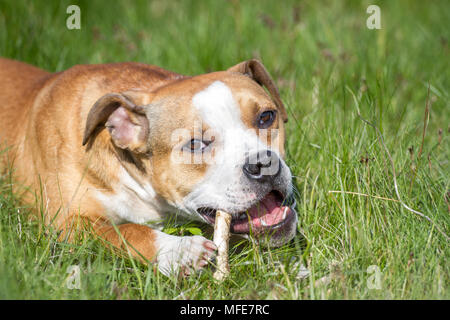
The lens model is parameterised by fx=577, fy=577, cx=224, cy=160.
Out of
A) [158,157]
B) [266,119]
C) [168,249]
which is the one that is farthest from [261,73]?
[168,249]

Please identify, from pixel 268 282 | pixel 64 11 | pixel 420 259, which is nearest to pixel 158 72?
pixel 268 282

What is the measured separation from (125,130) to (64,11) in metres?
4.05

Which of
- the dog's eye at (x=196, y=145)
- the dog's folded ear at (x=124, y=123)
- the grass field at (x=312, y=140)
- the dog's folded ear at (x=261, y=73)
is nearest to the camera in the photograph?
the grass field at (x=312, y=140)

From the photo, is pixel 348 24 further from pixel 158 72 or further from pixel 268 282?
pixel 268 282

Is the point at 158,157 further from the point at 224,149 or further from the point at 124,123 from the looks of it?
the point at 224,149

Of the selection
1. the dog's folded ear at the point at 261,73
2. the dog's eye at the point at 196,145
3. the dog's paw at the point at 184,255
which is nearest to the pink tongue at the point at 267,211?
the dog's paw at the point at 184,255

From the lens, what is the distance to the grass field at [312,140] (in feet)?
10.7

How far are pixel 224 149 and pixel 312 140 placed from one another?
59.9 inches

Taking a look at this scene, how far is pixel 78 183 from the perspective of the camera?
3.97 metres

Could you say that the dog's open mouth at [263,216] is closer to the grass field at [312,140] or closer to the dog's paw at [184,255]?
the grass field at [312,140]

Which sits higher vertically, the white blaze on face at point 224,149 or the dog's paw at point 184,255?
the white blaze on face at point 224,149

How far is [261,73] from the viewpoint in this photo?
14.2 ft
